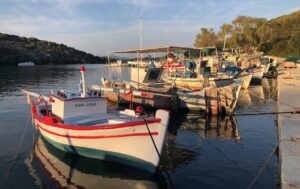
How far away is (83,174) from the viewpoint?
12.1m

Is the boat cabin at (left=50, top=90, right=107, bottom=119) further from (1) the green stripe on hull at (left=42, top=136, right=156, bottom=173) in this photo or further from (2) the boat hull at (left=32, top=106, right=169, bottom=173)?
(1) the green stripe on hull at (left=42, top=136, right=156, bottom=173)

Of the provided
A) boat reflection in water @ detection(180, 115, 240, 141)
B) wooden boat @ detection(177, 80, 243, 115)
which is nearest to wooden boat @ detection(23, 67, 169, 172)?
boat reflection in water @ detection(180, 115, 240, 141)

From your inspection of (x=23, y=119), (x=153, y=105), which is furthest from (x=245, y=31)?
(x=23, y=119)

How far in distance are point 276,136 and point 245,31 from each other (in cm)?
8977

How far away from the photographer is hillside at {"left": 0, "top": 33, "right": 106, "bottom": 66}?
143 m

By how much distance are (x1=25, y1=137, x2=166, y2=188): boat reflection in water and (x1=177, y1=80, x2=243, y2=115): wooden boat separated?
12521mm

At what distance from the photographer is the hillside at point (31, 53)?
142975mm

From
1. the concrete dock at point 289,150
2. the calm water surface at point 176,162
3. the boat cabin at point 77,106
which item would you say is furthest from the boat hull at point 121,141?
the concrete dock at point 289,150

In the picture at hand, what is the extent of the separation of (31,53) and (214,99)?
15804 cm

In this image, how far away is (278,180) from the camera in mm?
11070

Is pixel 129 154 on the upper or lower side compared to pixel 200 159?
upper

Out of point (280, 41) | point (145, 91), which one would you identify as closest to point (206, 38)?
point (280, 41)

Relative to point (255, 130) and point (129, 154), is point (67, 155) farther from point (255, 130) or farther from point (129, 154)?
point (255, 130)

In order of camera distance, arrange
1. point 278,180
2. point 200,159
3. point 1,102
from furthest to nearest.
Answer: point 1,102
point 200,159
point 278,180
